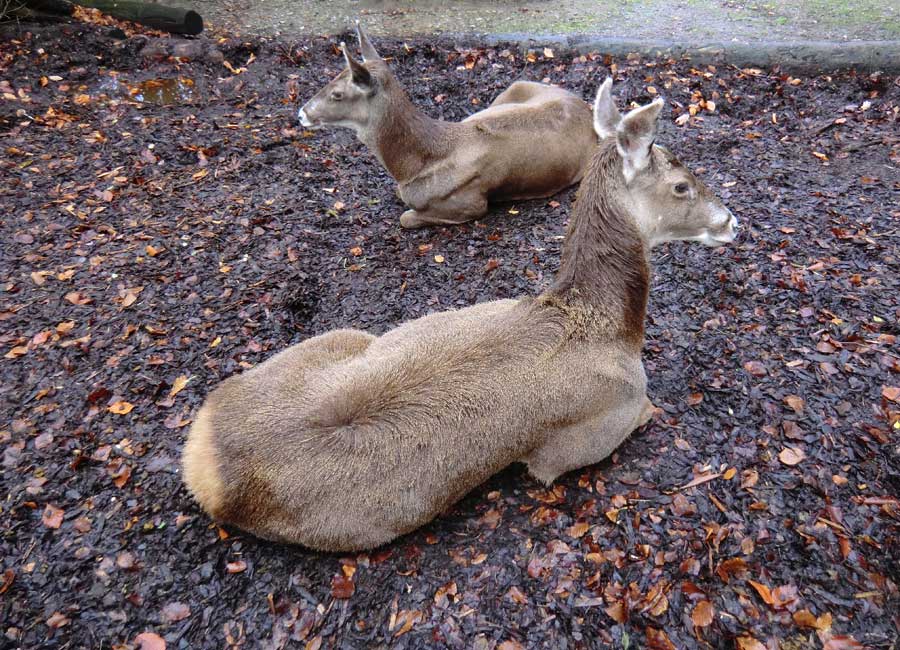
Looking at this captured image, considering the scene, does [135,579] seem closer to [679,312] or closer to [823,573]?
[823,573]

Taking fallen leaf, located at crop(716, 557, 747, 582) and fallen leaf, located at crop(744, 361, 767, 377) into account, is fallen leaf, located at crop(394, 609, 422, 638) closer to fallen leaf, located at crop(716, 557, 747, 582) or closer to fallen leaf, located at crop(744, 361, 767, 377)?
fallen leaf, located at crop(716, 557, 747, 582)

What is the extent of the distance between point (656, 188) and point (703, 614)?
2.77 meters

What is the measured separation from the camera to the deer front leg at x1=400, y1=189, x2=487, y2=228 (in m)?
7.24

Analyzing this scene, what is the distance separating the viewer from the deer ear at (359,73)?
6.74 meters


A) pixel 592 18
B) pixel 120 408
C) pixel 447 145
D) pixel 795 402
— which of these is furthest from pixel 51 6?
pixel 795 402

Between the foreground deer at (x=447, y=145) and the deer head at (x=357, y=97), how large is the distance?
11mm

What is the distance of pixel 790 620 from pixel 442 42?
35.7 ft

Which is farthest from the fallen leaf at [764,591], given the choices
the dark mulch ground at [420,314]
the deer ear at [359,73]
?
the deer ear at [359,73]

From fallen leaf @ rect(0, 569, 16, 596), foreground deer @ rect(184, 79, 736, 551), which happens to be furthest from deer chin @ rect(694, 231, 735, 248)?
fallen leaf @ rect(0, 569, 16, 596)

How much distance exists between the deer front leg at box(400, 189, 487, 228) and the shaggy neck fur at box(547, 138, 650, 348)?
3.16 meters

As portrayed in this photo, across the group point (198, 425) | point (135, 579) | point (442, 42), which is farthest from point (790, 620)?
point (442, 42)

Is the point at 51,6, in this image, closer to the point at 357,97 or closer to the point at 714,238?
the point at 357,97

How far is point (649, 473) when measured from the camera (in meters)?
4.34

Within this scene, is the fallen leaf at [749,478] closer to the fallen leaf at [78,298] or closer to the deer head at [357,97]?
the deer head at [357,97]
